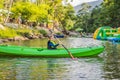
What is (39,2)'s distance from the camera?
112 metres

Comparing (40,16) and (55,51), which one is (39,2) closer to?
(40,16)

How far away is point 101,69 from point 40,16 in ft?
237

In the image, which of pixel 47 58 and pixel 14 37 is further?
pixel 14 37

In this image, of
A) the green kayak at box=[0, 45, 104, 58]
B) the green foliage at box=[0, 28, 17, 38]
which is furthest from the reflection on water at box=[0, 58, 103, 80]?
the green foliage at box=[0, 28, 17, 38]

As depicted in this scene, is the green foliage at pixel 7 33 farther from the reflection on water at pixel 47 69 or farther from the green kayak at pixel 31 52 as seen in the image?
the reflection on water at pixel 47 69

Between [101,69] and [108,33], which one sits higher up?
[101,69]

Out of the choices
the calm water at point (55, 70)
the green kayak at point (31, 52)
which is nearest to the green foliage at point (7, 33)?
the green kayak at point (31, 52)

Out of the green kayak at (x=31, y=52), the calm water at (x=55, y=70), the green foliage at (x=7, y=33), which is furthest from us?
the green foliage at (x=7, y=33)

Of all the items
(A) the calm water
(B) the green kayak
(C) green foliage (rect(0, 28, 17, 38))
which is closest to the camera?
(A) the calm water

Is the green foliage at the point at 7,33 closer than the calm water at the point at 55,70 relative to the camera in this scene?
No

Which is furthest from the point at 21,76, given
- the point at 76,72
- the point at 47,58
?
the point at 47,58

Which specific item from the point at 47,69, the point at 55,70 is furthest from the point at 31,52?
the point at 55,70

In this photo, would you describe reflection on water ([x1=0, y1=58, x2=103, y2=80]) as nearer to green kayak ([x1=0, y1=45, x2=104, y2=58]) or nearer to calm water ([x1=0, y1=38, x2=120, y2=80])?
calm water ([x1=0, y1=38, x2=120, y2=80])

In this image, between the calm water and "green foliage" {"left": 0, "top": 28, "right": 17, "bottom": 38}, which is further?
"green foliage" {"left": 0, "top": 28, "right": 17, "bottom": 38}
